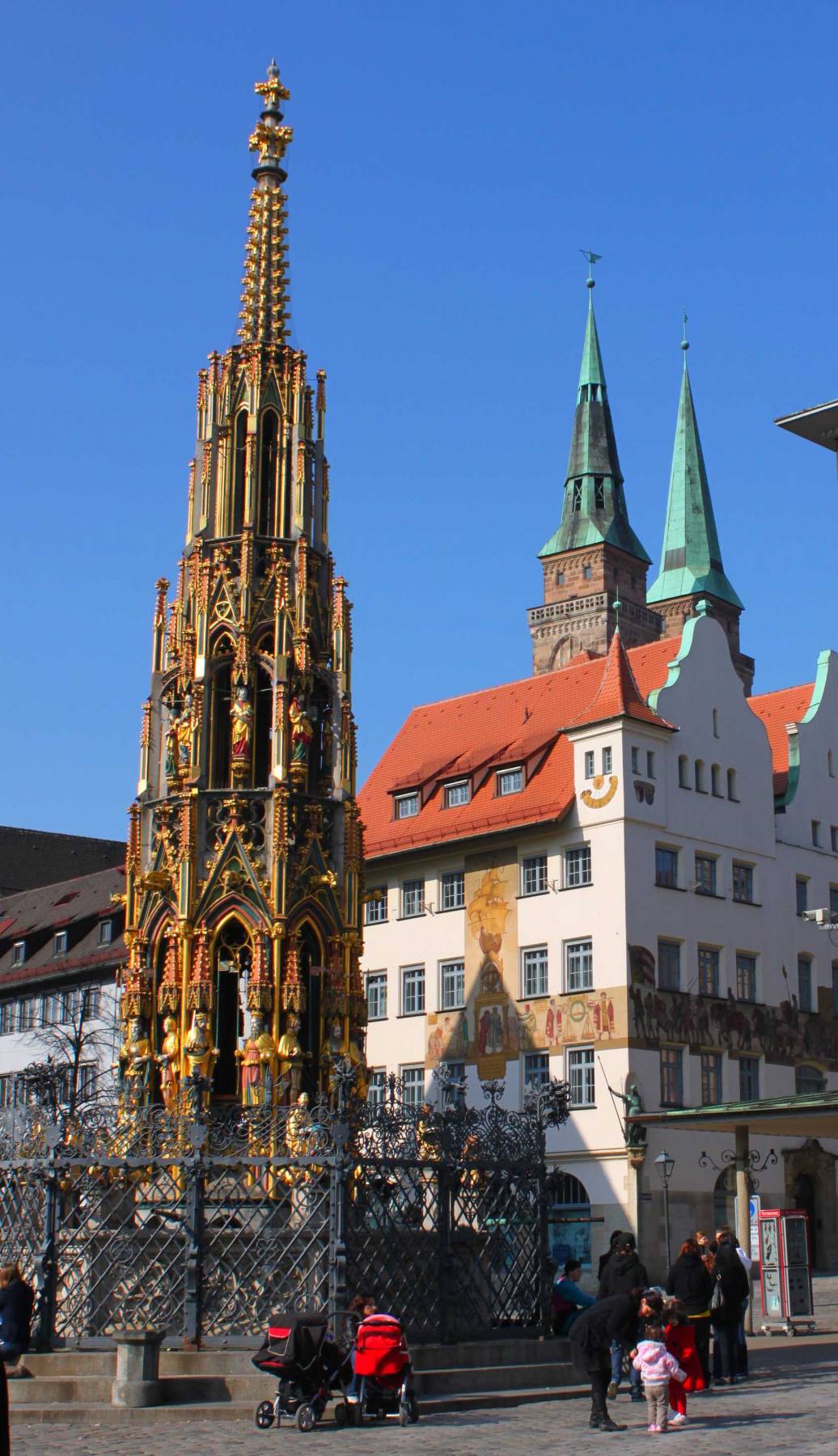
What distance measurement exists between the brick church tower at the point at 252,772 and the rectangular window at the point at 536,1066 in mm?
17236

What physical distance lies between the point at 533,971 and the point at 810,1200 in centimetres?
828

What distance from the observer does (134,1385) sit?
16359 millimetres

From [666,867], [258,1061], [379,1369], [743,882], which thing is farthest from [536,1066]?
[379,1369]

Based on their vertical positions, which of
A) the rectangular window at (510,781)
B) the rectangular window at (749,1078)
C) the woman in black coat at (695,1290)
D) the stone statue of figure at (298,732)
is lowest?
the woman in black coat at (695,1290)

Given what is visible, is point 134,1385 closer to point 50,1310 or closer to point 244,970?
point 50,1310

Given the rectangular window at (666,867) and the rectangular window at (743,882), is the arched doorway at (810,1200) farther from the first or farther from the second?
the rectangular window at (666,867)

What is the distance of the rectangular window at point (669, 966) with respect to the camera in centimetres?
4203

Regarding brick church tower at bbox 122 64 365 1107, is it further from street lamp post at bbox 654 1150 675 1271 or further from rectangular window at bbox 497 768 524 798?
rectangular window at bbox 497 768 524 798

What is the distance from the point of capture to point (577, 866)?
42.9 meters

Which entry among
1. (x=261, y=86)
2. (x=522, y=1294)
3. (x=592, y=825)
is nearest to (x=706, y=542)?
(x=592, y=825)

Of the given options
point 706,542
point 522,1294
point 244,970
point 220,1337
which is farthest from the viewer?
point 706,542

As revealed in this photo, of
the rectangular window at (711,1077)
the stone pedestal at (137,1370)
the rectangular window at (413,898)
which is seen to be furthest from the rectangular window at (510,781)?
the stone pedestal at (137,1370)

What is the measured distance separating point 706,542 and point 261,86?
212 feet

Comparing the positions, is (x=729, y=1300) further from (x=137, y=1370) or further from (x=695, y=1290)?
(x=137, y=1370)
